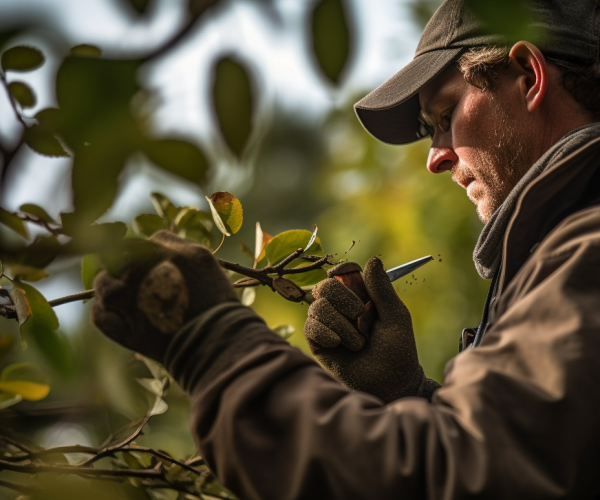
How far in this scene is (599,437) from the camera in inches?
36.4

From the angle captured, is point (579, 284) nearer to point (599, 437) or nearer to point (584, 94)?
point (599, 437)

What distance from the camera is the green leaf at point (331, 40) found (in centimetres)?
63

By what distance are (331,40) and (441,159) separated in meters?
1.37

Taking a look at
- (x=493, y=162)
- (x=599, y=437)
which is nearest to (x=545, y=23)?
(x=493, y=162)

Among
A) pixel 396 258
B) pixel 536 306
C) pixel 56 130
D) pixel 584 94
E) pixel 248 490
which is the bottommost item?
pixel 396 258

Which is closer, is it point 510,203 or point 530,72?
point 510,203

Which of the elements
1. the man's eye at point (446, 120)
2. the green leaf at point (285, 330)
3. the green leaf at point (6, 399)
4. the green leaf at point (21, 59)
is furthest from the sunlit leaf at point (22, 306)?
the man's eye at point (446, 120)

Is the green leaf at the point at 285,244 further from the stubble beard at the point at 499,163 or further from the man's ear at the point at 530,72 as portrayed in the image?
the man's ear at the point at 530,72

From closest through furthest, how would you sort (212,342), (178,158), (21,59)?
(178,158), (21,59), (212,342)

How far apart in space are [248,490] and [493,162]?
1.16m

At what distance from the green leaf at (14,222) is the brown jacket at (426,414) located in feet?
1.23

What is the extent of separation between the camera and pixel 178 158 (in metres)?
0.53

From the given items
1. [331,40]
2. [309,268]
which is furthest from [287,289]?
[331,40]

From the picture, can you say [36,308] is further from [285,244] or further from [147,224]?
[285,244]
